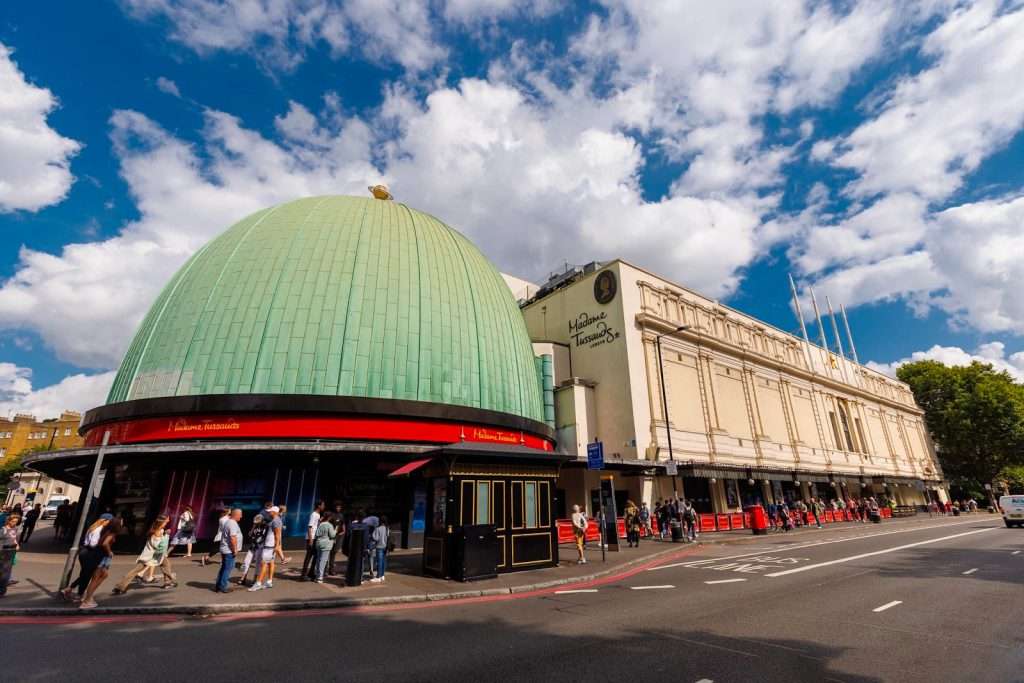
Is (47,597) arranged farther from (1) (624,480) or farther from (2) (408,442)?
(1) (624,480)

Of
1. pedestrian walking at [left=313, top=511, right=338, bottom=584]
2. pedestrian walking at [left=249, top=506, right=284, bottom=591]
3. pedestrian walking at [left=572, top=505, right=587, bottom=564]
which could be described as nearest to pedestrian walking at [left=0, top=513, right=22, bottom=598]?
pedestrian walking at [left=249, top=506, right=284, bottom=591]

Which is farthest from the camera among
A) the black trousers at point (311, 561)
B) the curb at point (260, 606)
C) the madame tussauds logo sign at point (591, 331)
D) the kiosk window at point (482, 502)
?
the madame tussauds logo sign at point (591, 331)

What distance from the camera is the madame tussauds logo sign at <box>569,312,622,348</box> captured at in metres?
34.0

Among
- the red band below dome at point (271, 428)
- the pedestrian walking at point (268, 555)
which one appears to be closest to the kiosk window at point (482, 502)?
the pedestrian walking at point (268, 555)

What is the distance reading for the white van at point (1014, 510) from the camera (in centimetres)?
3055

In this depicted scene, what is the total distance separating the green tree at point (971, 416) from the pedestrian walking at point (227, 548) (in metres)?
79.4

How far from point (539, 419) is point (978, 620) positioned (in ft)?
70.7

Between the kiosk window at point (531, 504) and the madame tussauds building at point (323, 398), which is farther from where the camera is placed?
the madame tussauds building at point (323, 398)

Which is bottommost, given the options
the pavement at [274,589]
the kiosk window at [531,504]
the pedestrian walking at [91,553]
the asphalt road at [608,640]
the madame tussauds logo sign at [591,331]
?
the asphalt road at [608,640]

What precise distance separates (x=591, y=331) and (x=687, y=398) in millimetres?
8537

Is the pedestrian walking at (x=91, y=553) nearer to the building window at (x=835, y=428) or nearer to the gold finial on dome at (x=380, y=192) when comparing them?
the gold finial on dome at (x=380, y=192)

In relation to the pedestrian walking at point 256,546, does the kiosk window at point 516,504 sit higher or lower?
higher

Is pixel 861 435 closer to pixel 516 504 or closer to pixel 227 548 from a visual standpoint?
pixel 516 504

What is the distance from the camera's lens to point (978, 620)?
8.26 meters
